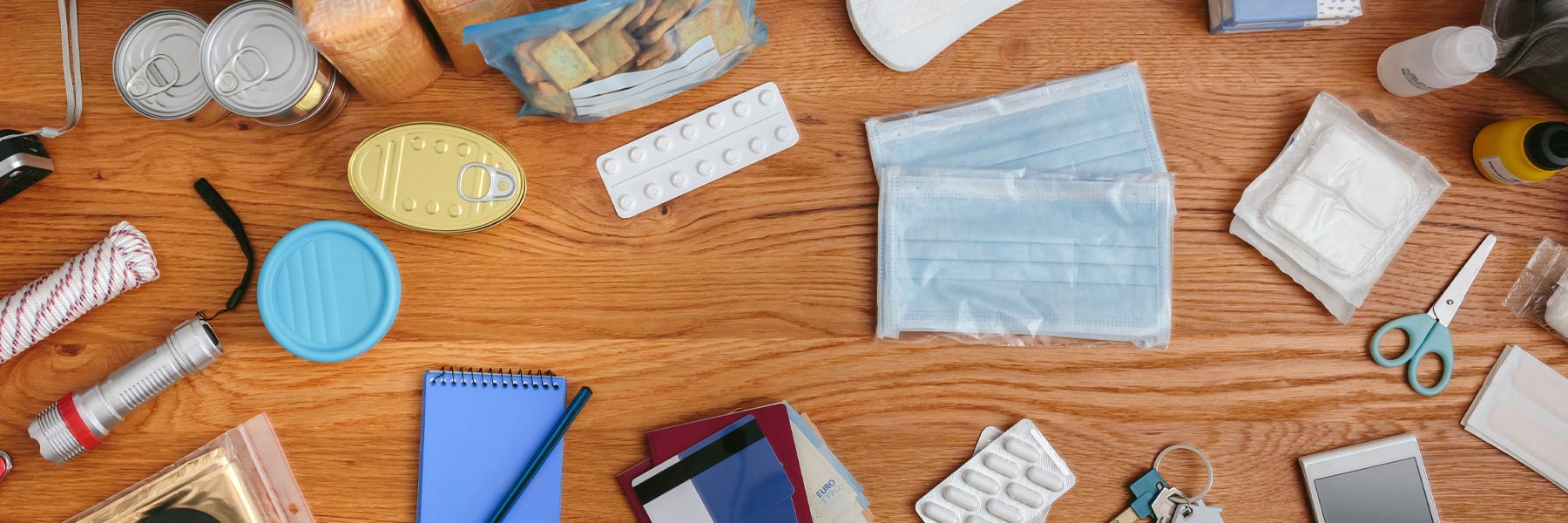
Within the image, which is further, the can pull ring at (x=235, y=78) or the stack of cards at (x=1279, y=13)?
the stack of cards at (x=1279, y=13)

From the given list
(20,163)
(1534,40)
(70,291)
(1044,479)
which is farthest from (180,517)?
(1534,40)

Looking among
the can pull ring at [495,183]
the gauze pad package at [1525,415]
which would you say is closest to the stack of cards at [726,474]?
the can pull ring at [495,183]

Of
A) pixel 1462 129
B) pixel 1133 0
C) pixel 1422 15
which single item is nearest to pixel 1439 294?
pixel 1462 129

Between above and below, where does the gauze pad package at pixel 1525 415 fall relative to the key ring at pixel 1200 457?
below

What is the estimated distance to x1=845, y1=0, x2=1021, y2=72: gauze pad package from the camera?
814 mm

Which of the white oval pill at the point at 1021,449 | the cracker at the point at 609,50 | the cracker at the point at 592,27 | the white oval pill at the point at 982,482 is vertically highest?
the cracker at the point at 592,27

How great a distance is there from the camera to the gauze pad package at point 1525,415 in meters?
0.83

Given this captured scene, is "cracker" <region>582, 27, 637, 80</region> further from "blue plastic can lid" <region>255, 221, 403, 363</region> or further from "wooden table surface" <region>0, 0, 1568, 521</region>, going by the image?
"blue plastic can lid" <region>255, 221, 403, 363</region>

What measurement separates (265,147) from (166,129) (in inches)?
3.9

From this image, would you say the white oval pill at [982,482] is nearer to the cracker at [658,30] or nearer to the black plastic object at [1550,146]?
the cracker at [658,30]

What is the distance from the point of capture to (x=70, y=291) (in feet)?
2.37

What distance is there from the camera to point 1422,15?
0.85 meters

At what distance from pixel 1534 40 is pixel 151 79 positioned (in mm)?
1310

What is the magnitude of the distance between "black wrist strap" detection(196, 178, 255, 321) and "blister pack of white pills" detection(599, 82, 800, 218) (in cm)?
34
